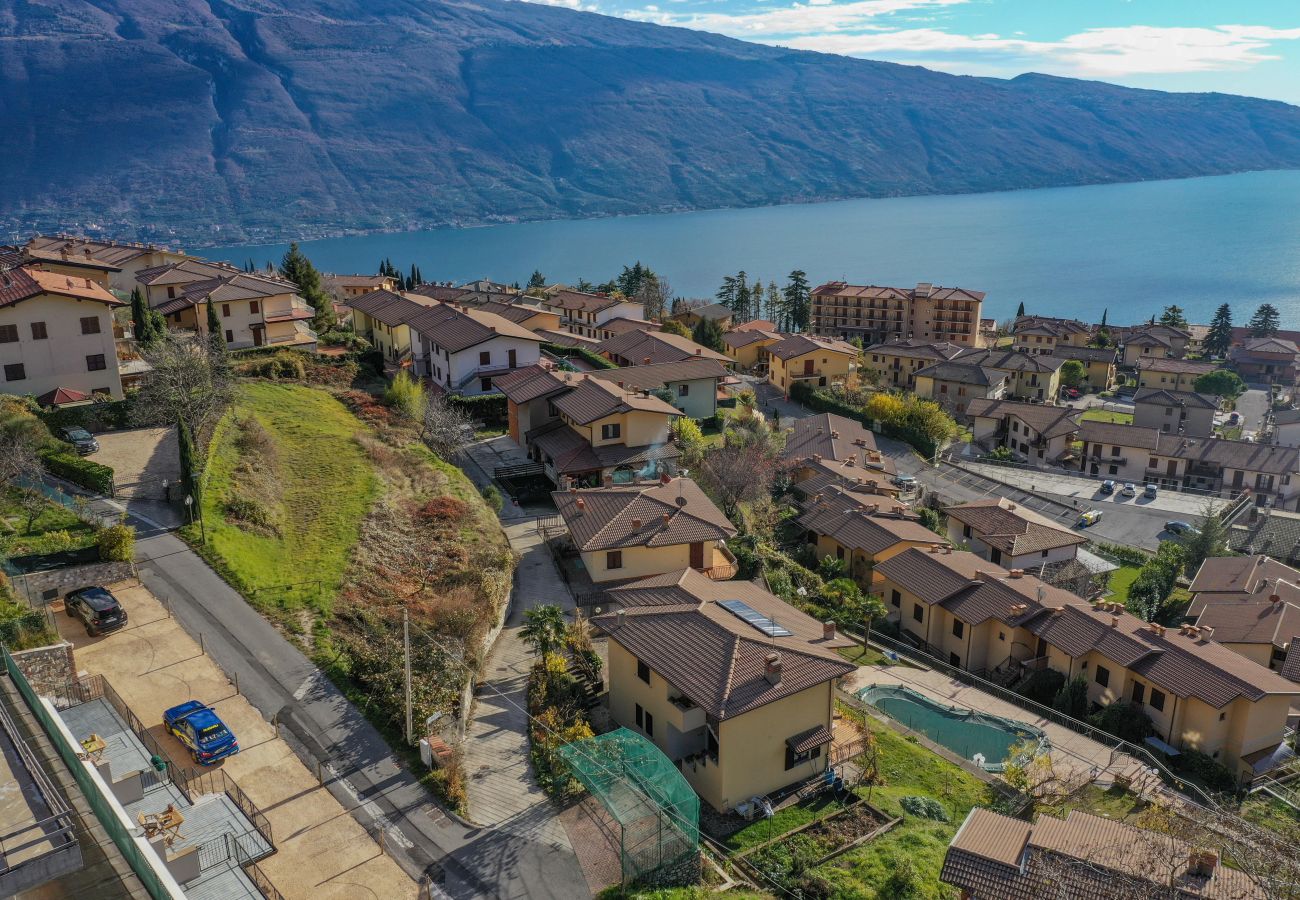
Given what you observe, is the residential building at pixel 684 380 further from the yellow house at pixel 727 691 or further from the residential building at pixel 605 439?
the yellow house at pixel 727 691

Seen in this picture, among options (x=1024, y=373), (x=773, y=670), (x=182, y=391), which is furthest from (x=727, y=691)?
(x=1024, y=373)

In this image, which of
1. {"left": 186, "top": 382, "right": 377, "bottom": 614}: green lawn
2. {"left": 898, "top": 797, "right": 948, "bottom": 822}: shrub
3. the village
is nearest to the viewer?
the village

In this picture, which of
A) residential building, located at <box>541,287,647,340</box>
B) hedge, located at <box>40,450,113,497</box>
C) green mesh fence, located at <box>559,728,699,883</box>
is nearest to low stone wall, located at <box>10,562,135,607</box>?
hedge, located at <box>40,450,113,497</box>

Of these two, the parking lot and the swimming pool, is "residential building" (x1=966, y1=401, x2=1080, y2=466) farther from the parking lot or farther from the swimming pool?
the parking lot

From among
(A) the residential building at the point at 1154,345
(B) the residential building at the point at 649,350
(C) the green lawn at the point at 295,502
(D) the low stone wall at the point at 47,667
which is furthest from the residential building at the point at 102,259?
(A) the residential building at the point at 1154,345

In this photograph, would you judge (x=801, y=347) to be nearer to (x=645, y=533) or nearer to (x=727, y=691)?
(x=645, y=533)

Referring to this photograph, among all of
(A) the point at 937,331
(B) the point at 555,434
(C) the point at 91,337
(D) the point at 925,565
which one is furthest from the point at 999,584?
(A) the point at 937,331

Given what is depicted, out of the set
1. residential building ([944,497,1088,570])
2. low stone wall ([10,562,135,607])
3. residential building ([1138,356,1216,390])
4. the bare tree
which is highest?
the bare tree
